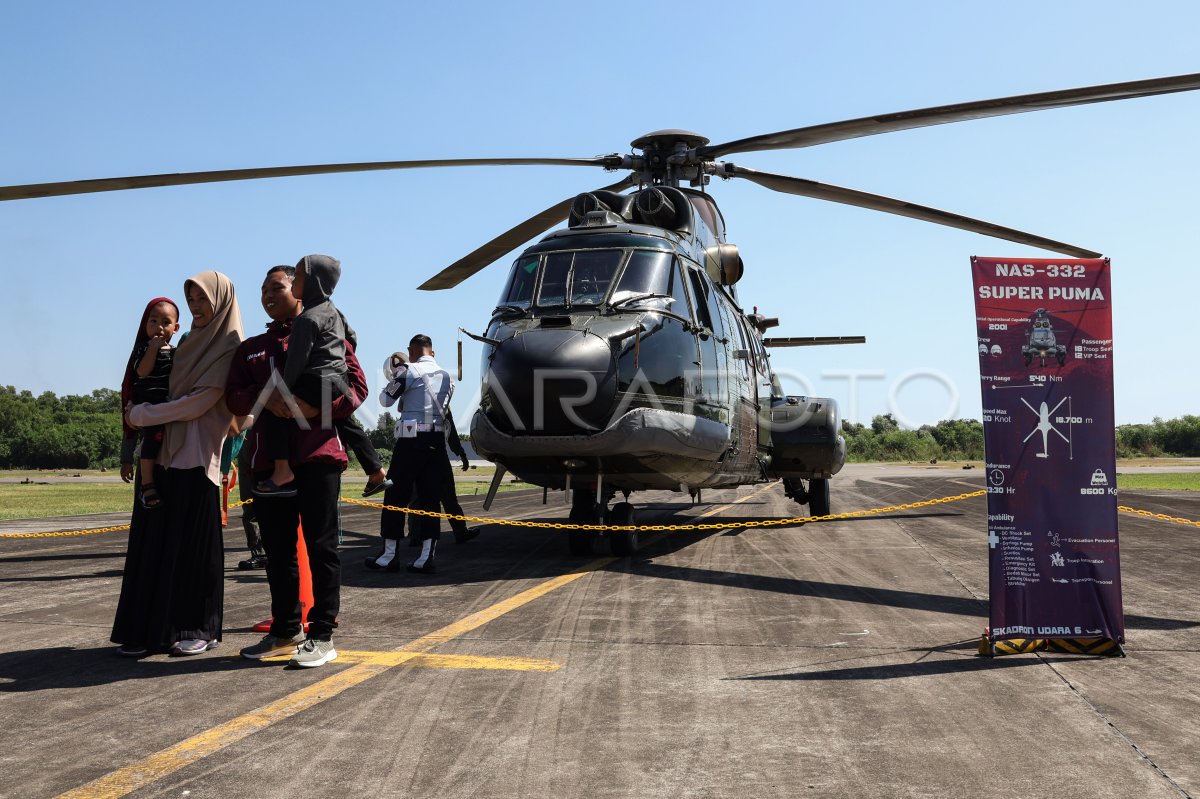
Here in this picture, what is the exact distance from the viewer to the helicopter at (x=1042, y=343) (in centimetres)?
525

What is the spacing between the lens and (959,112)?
8.44 metres

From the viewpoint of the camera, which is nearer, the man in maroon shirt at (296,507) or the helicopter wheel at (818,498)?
the man in maroon shirt at (296,507)

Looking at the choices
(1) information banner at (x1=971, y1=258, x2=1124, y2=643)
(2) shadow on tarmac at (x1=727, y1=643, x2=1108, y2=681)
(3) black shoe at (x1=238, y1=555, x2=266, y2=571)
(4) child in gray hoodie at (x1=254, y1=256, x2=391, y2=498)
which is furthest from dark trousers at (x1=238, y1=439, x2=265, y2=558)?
(1) information banner at (x1=971, y1=258, x2=1124, y2=643)

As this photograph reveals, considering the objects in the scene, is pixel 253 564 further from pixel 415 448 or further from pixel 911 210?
pixel 911 210

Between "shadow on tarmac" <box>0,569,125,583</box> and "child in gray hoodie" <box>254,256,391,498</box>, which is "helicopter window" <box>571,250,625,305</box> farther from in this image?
"shadow on tarmac" <box>0,569,125,583</box>

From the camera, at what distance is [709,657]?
4.98m

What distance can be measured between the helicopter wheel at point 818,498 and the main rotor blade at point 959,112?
221 inches

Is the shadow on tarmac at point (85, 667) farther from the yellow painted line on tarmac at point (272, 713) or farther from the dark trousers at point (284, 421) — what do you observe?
the dark trousers at point (284, 421)

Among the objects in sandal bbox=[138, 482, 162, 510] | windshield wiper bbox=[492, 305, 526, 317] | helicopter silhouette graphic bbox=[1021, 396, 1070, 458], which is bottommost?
sandal bbox=[138, 482, 162, 510]

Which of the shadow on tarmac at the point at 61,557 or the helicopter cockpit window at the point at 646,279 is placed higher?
the helicopter cockpit window at the point at 646,279

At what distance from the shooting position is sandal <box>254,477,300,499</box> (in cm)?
492

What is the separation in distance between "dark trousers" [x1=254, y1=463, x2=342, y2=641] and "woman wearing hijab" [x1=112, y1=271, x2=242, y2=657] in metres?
0.37

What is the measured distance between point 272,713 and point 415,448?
186 inches

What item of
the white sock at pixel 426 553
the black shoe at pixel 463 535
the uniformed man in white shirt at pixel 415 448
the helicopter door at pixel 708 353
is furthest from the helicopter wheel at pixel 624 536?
the black shoe at pixel 463 535
